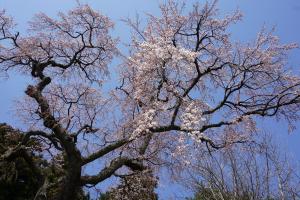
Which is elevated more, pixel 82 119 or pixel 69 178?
pixel 82 119

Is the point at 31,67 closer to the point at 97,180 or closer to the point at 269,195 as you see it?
the point at 97,180

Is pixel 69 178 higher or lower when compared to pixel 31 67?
lower

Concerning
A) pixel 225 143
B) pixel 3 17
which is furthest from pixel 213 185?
pixel 3 17

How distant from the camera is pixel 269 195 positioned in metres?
11.0

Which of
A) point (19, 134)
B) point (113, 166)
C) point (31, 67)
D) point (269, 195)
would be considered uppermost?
point (31, 67)

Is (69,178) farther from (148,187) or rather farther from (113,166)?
(148,187)

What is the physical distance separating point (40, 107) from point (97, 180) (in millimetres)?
2461

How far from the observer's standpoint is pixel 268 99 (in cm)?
1251

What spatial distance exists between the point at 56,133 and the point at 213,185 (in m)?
4.21

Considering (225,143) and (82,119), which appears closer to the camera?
(225,143)

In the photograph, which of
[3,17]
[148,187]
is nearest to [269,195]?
[148,187]

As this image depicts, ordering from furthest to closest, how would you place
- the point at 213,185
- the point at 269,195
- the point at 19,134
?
the point at 19,134, the point at 213,185, the point at 269,195

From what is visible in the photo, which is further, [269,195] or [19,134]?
[19,134]

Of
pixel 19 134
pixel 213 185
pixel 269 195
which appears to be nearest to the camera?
pixel 269 195
